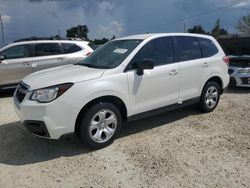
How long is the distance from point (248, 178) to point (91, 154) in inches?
88.5

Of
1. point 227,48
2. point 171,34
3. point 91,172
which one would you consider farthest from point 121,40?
point 227,48

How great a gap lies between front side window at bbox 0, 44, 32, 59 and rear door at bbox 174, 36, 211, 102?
5.05 metres

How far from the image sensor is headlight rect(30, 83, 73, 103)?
13.7 ft

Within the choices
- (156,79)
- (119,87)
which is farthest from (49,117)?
(156,79)

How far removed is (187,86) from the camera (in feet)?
18.9

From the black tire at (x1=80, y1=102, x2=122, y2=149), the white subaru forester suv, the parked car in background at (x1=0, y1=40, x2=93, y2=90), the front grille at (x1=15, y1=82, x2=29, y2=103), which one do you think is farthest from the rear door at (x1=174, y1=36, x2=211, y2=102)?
the parked car in background at (x1=0, y1=40, x2=93, y2=90)

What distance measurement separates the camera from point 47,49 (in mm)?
9086

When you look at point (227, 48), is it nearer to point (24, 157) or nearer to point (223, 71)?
point (223, 71)

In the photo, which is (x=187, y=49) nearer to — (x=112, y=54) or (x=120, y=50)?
(x=120, y=50)

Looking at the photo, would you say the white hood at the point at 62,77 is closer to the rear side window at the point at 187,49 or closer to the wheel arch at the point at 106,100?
the wheel arch at the point at 106,100

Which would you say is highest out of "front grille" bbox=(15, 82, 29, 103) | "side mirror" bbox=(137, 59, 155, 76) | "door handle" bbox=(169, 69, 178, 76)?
"side mirror" bbox=(137, 59, 155, 76)

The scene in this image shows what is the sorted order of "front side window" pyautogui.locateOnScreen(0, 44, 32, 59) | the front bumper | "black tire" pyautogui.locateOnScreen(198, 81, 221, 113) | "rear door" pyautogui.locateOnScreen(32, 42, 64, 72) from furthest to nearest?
"rear door" pyautogui.locateOnScreen(32, 42, 64, 72), "front side window" pyautogui.locateOnScreen(0, 44, 32, 59), "black tire" pyautogui.locateOnScreen(198, 81, 221, 113), the front bumper

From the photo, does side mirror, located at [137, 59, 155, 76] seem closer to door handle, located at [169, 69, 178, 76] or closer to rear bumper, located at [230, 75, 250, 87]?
door handle, located at [169, 69, 178, 76]

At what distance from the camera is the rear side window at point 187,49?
5.65m
